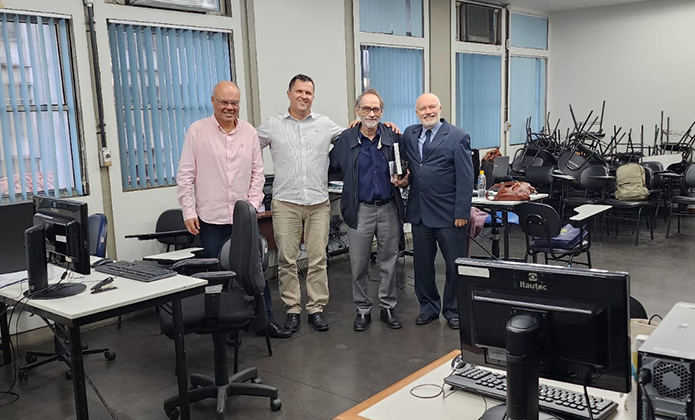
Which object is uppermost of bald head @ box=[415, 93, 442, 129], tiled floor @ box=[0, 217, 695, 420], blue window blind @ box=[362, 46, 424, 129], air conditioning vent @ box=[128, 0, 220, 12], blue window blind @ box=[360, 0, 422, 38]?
blue window blind @ box=[360, 0, 422, 38]

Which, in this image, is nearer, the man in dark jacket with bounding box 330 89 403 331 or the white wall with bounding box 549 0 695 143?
the man in dark jacket with bounding box 330 89 403 331

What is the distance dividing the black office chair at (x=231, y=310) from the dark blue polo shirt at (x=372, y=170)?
47.1 inches

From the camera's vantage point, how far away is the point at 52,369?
400 centimetres

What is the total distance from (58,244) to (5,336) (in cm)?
147

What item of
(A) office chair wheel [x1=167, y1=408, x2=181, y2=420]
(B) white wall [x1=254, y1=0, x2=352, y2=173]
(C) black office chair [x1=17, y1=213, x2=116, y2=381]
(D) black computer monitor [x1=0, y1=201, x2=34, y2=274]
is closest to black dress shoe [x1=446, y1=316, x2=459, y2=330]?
(A) office chair wheel [x1=167, y1=408, x2=181, y2=420]

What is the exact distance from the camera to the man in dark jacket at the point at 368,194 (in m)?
4.29

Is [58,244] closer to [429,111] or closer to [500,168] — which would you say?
[429,111]

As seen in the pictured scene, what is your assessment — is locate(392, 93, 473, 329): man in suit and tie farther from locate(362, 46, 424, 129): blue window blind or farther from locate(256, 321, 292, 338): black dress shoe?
locate(362, 46, 424, 129): blue window blind

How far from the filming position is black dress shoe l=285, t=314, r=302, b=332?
4.47 metres

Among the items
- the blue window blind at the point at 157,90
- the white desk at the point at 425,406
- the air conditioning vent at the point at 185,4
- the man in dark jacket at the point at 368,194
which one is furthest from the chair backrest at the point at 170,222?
the white desk at the point at 425,406

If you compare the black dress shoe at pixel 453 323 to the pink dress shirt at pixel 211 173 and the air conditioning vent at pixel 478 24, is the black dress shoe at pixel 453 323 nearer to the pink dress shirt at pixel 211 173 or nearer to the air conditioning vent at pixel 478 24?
the pink dress shirt at pixel 211 173

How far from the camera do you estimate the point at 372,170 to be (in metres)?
4.29

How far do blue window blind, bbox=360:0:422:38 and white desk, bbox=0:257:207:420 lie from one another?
473cm

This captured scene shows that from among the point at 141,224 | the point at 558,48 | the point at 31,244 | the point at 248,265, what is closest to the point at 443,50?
the point at 558,48
